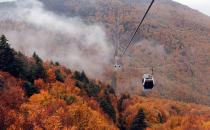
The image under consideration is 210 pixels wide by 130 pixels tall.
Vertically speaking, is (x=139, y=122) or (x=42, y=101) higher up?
(x=42, y=101)

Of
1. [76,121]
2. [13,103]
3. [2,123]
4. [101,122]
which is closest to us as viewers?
[2,123]

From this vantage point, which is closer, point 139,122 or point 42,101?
point 42,101

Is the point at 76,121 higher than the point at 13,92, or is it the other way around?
the point at 13,92

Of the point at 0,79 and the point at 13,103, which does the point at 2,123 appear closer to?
the point at 13,103

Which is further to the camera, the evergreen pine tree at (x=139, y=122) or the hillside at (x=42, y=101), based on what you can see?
the evergreen pine tree at (x=139, y=122)

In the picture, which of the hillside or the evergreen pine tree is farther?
the evergreen pine tree

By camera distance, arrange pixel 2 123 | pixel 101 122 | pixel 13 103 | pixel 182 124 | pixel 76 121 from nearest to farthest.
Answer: pixel 2 123 → pixel 13 103 → pixel 76 121 → pixel 101 122 → pixel 182 124

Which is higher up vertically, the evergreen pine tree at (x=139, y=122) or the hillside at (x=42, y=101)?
the hillside at (x=42, y=101)

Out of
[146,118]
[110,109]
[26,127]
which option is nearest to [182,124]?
[146,118]

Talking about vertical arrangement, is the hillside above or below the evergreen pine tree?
above

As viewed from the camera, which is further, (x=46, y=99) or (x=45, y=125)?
(x=46, y=99)

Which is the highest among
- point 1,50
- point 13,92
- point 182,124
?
point 1,50
